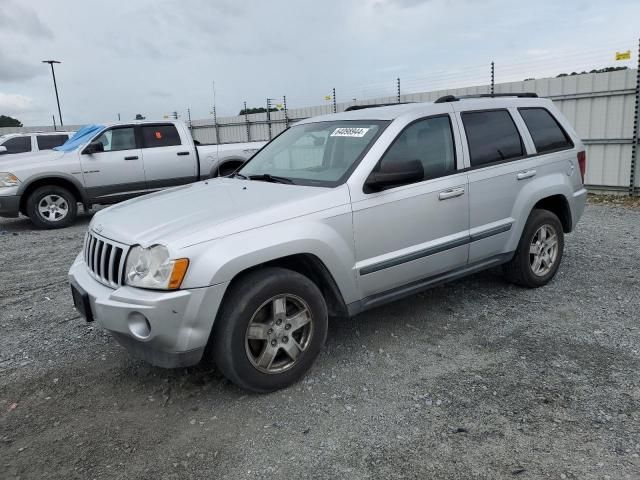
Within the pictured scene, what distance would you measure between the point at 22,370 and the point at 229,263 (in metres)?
2.01

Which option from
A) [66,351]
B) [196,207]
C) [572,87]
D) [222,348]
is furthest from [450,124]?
[572,87]

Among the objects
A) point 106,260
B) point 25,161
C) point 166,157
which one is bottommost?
point 106,260

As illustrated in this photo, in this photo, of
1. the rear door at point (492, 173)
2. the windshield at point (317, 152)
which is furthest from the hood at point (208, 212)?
the rear door at point (492, 173)

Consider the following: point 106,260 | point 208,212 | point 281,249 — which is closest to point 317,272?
point 281,249

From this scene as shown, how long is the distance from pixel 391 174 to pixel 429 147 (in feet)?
2.32

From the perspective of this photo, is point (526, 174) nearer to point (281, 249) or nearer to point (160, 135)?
point (281, 249)

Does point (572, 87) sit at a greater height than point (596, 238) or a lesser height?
greater

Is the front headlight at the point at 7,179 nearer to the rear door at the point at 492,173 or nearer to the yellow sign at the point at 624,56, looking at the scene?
the rear door at the point at 492,173

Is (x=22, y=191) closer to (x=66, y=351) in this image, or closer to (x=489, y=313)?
(x=66, y=351)

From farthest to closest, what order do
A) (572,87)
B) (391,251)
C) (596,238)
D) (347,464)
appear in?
(572,87) < (596,238) < (391,251) < (347,464)

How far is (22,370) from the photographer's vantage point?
3748mm

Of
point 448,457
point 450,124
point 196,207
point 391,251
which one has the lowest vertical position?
point 448,457

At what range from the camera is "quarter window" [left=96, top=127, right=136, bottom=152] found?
941 centimetres

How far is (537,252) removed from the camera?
486cm
